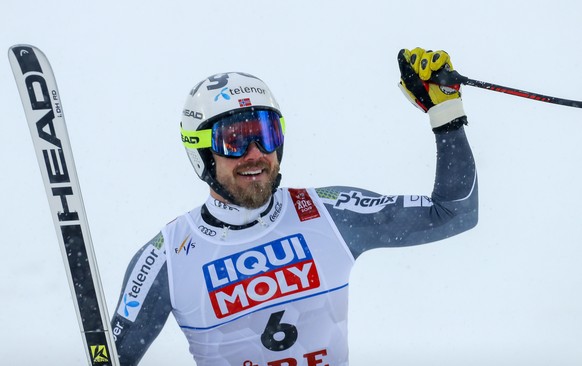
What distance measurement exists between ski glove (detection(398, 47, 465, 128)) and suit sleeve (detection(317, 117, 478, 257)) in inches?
1.8

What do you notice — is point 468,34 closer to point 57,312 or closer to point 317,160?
point 317,160

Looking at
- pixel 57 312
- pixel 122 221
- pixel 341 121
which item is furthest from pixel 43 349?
pixel 341 121

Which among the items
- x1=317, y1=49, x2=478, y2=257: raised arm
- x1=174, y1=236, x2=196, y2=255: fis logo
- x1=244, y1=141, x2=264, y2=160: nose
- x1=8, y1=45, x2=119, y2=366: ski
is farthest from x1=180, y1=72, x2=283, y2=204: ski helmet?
x1=8, y1=45, x2=119, y2=366: ski

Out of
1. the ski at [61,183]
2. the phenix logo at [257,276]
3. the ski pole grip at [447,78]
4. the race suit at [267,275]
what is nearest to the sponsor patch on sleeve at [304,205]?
the race suit at [267,275]

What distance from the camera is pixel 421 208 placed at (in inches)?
116

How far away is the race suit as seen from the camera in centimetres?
291

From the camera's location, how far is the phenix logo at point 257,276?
115 inches

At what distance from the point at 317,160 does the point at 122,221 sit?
2.19m

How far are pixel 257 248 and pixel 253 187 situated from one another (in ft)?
0.83

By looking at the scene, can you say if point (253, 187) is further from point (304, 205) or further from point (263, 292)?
point (263, 292)

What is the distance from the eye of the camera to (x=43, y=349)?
682 centimetres

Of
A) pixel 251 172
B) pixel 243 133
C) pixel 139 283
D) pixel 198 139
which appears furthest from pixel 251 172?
pixel 139 283

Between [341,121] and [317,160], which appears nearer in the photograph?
[317,160]

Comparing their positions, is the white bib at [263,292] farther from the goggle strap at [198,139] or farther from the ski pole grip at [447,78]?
the ski pole grip at [447,78]
